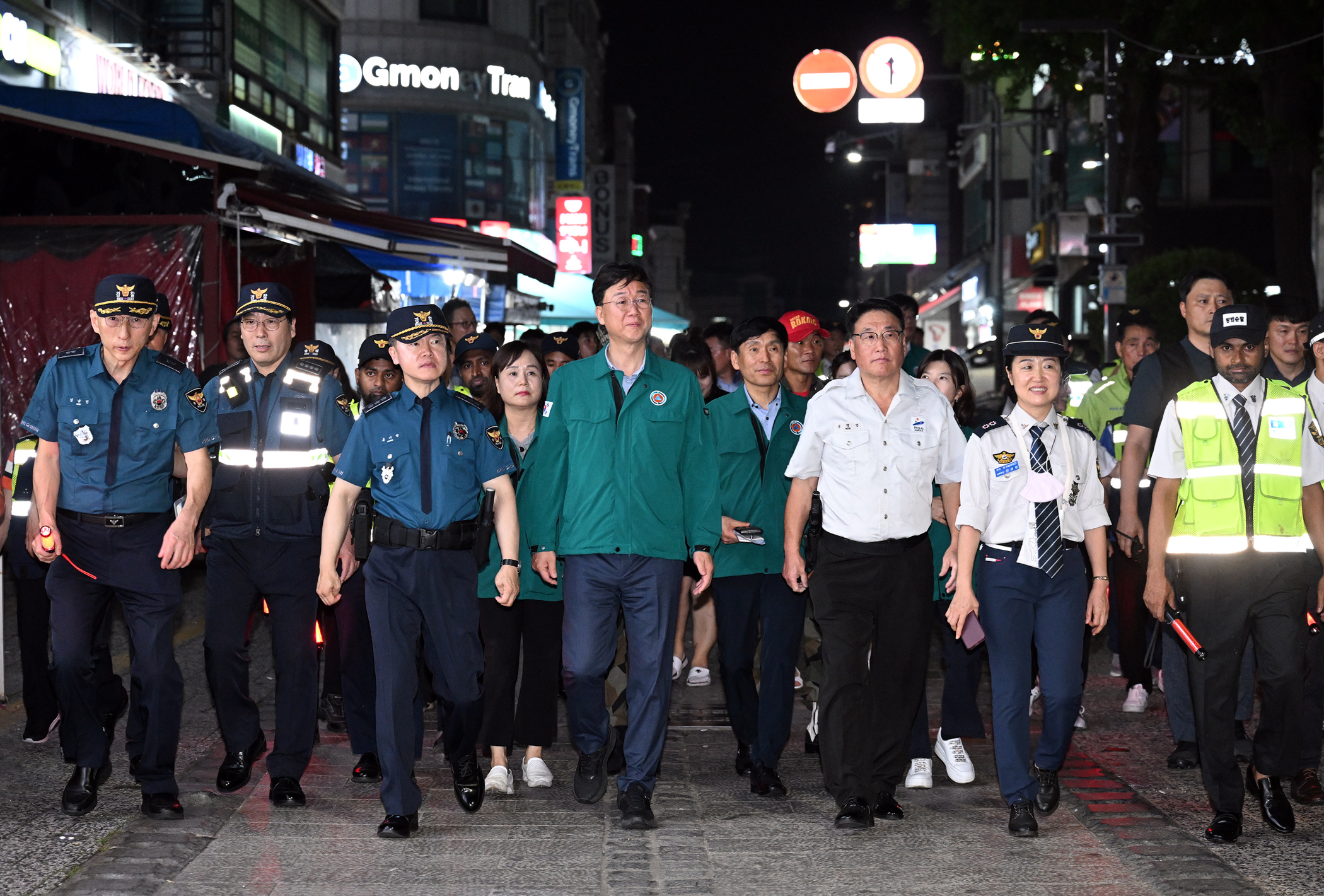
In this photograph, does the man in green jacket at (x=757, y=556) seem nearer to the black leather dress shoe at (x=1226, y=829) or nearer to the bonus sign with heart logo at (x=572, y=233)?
the black leather dress shoe at (x=1226, y=829)

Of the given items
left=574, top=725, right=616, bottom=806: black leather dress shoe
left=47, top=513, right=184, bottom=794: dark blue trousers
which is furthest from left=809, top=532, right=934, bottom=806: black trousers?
left=47, top=513, right=184, bottom=794: dark blue trousers

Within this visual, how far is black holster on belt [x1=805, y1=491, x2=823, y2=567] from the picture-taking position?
659cm

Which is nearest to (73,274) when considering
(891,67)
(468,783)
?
(468,783)

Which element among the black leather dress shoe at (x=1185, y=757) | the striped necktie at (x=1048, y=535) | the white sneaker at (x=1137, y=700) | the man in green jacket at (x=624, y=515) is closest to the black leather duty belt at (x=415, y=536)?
the man in green jacket at (x=624, y=515)

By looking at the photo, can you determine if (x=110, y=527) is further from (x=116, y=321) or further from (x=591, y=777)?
(x=591, y=777)

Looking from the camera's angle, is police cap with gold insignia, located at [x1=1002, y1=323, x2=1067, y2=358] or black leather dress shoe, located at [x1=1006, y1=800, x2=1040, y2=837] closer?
black leather dress shoe, located at [x1=1006, y1=800, x2=1040, y2=837]

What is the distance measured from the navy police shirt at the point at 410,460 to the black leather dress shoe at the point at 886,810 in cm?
213

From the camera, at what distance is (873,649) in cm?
659

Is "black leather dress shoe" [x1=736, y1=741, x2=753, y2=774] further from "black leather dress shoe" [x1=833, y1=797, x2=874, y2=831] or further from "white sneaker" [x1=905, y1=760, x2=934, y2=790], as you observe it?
"black leather dress shoe" [x1=833, y1=797, x2=874, y2=831]

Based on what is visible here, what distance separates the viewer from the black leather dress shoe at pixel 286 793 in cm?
661

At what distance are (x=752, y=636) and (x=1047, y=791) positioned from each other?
5.03 ft

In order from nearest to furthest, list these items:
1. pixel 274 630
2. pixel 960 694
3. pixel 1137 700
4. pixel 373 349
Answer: pixel 274 630
pixel 960 694
pixel 373 349
pixel 1137 700

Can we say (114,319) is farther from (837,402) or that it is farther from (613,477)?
(837,402)

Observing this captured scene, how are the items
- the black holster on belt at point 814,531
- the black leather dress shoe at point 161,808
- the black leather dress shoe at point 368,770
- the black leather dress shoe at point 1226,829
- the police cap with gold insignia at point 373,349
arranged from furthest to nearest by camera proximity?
the police cap with gold insignia at point 373,349
the black leather dress shoe at point 368,770
the black holster on belt at point 814,531
the black leather dress shoe at point 161,808
the black leather dress shoe at point 1226,829
